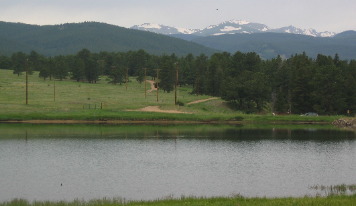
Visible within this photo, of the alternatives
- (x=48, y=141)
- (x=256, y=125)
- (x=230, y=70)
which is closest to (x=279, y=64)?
(x=230, y=70)

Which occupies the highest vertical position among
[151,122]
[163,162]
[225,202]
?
[225,202]

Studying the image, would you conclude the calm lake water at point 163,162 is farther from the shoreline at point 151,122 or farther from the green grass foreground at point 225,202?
the shoreline at point 151,122

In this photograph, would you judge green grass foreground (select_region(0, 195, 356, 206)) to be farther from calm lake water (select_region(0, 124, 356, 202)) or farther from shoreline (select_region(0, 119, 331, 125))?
shoreline (select_region(0, 119, 331, 125))

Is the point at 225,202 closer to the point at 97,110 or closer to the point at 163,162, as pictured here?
the point at 163,162

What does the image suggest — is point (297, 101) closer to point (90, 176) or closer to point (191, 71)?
point (191, 71)

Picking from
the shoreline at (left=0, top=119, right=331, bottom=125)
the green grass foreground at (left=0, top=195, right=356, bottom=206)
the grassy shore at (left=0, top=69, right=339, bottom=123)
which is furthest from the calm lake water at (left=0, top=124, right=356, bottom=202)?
the grassy shore at (left=0, top=69, right=339, bottom=123)

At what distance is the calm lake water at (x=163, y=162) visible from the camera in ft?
129

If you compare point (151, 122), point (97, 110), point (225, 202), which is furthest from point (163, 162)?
point (97, 110)

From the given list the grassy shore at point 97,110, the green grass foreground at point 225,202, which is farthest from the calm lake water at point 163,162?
the grassy shore at point 97,110

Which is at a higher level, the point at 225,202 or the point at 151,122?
the point at 225,202

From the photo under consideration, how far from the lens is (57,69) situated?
182 m

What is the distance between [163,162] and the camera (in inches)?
2085

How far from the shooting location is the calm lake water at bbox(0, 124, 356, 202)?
3938cm

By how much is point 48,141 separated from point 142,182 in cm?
3112
